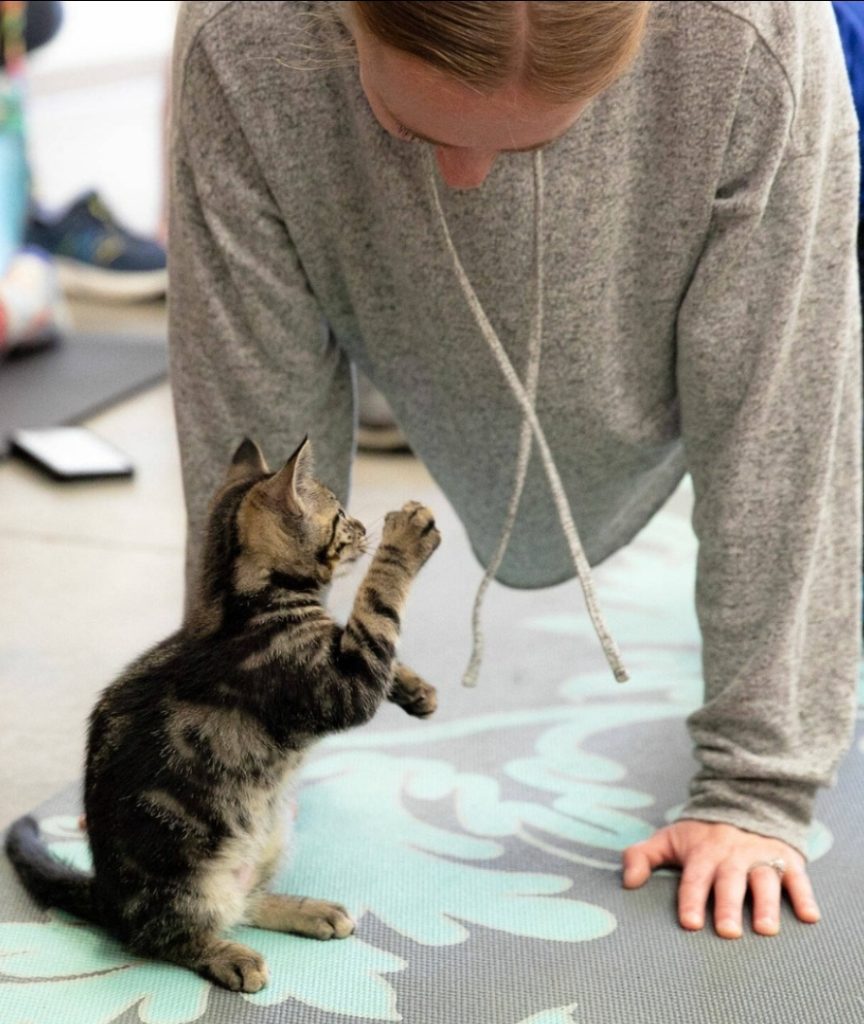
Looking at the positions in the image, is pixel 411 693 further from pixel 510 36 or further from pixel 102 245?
pixel 102 245

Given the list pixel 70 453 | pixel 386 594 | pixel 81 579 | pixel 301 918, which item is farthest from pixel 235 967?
pixel 70 453

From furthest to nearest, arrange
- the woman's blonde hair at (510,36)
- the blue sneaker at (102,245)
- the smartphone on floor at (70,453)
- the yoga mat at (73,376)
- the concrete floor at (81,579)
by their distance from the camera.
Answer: the blue sneaker at (102,245), the yoga mat at (73,376), the smartphone on floor at (70,453), the concrete floor at (81,579), the woman's blonde hair at (510,36)

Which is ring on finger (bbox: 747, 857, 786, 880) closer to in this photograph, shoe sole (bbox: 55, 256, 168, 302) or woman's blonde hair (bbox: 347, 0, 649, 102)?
woman's blonde hair (bbox: 347, 0, 649, 102)

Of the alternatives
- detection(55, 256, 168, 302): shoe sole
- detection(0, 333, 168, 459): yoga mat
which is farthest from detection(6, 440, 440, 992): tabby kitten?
detection(55, 256, 168, 302): shoe sole

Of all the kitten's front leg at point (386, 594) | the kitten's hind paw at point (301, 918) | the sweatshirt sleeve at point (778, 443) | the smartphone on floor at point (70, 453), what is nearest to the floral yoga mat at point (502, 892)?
the kitten's hind paw at point (301, 918)

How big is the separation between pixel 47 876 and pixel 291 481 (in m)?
0.40

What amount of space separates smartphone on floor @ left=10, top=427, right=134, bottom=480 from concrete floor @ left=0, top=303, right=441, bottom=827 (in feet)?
0.07

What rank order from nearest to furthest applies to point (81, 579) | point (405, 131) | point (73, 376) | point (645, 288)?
point (405, 131) → point (645, 288) → point (81, 579) → point (73, 376)

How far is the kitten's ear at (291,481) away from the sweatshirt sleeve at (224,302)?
0.72 ft

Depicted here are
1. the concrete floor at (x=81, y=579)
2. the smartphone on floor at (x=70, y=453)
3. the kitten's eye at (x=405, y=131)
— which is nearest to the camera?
the kitten's eye at (x=405, y=131)

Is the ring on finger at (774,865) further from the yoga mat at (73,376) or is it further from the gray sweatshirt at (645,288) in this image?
the yoga mat at (73,376)

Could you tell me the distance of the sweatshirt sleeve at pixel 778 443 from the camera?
0.96 meters

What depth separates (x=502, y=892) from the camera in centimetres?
104

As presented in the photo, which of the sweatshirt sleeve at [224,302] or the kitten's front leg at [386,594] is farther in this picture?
the sweatshirt sleeve at [224,302]
